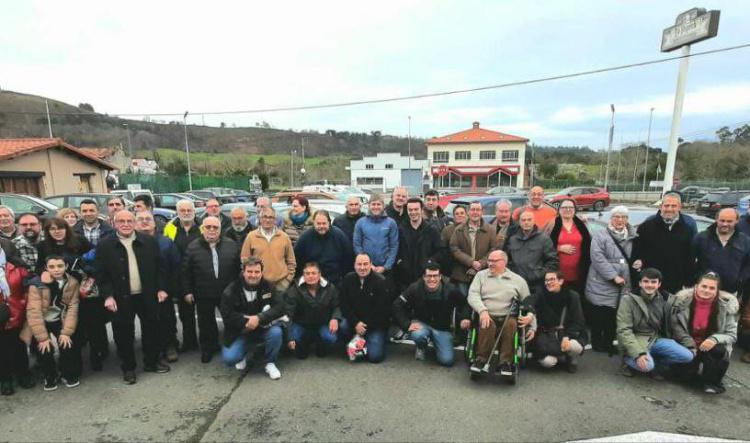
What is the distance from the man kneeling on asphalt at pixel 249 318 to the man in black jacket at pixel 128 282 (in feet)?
2.49

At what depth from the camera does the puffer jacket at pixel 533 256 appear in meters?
4.42

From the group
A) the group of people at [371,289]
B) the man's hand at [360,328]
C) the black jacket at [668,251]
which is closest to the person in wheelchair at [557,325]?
the group of people at [371,289]

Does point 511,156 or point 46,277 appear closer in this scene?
point 46,277

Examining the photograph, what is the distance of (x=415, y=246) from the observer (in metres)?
4.99

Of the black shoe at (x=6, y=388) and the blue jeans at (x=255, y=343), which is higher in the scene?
the blue jeans at (x=255, y=343)

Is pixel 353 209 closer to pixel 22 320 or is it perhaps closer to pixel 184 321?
pixel 184 321

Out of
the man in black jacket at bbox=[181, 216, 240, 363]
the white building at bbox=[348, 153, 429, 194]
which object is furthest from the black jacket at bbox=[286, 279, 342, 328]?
the white building at bbox=[348, 153, 429, 194]

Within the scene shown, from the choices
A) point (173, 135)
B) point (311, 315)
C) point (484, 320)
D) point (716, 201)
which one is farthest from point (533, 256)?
point (173, 135)

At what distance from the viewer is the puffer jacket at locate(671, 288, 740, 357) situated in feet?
12.1

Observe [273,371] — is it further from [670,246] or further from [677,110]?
[677,110]

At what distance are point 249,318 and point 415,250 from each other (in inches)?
87.9

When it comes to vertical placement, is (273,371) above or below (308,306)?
below

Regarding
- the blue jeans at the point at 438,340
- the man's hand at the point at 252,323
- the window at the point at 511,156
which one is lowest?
the blue jeans at the point at 438,340

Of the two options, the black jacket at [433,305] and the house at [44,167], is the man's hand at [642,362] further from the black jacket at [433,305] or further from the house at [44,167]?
the house at [44,167]
